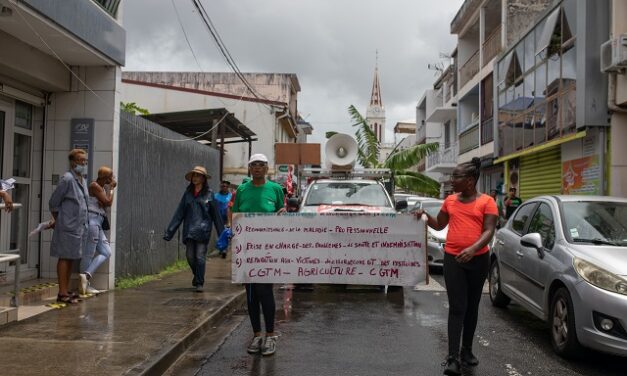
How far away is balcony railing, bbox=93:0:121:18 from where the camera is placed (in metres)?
7.98

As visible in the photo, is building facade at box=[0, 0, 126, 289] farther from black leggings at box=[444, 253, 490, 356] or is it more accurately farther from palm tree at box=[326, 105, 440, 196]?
palm tree at box=[326, 105, 440, 196]

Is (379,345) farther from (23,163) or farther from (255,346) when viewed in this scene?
(23,163)

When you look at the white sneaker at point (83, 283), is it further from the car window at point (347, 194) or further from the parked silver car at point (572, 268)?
the parked silver car at point (572, 268)

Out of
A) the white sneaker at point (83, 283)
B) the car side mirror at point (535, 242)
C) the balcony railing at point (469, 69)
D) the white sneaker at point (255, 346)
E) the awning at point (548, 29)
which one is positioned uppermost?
the balcony railing at point (469, 69)

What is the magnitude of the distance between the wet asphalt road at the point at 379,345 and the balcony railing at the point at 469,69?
20.9 metres

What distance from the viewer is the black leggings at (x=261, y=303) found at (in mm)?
5547

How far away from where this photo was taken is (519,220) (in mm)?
7516

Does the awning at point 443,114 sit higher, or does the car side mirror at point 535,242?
the awning at point 443,114

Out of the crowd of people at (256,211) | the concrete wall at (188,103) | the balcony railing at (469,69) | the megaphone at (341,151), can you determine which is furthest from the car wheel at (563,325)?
the concrete wall at (188,103)

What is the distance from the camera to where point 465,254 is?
15.8 feet

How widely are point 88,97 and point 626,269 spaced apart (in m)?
6.89

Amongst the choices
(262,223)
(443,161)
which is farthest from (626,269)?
(443,161)

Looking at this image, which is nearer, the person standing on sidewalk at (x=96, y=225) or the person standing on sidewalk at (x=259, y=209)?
the person standing on sidewalk at (x=259, y=209)

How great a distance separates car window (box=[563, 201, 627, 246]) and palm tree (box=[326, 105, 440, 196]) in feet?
52.9
